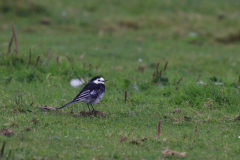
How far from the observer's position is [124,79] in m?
8.56

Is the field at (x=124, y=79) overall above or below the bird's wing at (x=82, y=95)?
below

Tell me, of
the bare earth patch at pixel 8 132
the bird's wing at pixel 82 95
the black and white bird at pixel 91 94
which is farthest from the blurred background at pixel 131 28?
the bare earth patch at pixel 8 132

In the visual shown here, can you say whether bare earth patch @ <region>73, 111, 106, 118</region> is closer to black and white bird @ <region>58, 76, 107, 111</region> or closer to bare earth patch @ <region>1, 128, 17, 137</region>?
Answer: black and white bird @ <region>58, 76, 107, 111</region>

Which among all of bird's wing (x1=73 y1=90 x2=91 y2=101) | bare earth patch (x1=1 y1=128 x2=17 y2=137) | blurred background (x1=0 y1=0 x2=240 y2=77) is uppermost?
bird's wing (x1=73 y1=90 x2=91 y2=101)

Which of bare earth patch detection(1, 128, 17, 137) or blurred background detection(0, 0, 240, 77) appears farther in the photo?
blurred background detection(0, 0, 240, 77)

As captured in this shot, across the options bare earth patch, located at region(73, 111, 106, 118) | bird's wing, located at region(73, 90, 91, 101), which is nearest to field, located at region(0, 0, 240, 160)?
bare earth patch, located at region(73, 111, 106, 118)

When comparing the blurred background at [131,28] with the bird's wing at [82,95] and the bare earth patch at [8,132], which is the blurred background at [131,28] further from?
the bare earth patch at [8,132]

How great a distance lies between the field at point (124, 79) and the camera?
5148 millimetres

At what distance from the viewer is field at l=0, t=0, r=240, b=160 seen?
203 inches

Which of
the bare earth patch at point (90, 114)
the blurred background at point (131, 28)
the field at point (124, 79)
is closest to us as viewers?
the field at point (124, 79)

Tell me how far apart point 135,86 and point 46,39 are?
22.8 feet

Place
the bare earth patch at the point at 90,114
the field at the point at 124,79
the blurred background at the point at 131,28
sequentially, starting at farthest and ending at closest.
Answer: the blurred background at the point at 131,28
the bare earth patch at the point at 90,114
the field at the point at 124,79

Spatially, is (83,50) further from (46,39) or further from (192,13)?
(192,13)

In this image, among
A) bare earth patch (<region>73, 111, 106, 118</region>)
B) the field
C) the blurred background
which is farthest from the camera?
the blurred background
